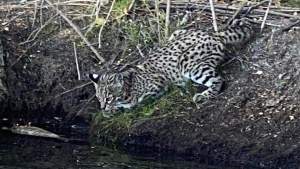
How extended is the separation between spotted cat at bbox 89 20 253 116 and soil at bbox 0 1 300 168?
0.27 meters

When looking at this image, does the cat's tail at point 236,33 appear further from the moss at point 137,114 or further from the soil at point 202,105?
the moss at point 137,114

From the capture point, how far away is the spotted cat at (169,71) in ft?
36.8

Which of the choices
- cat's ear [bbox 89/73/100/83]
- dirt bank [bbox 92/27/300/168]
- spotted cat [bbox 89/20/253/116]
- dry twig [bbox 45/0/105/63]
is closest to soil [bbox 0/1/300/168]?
dirt bank [bbox 92/27/300/168]

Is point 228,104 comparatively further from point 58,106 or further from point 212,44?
point 58,106

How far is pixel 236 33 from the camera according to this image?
11.5 m

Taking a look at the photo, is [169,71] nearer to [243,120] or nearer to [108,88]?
[108,88]

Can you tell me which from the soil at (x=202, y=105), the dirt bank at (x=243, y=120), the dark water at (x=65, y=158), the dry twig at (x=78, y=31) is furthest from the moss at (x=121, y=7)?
the dark water at (x=65, y=158)

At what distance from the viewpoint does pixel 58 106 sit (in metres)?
11.7

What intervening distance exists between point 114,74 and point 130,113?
1.88 ft

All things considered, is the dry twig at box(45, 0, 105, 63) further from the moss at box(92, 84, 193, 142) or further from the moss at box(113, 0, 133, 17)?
the moss at box(92, 84, 193, 142)

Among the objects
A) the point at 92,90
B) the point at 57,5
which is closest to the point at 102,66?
the point at 92,90

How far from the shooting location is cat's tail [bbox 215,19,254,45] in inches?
452

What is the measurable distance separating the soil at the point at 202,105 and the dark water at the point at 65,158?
30 centimetres

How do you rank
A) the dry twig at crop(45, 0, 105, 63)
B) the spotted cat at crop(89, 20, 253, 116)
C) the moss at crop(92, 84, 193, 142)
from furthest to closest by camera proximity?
the dry twig at crop(45, 0, 105, 63)
the spotted cat at crop(89, 20, 253, 116)
the moss at crop(92, 84, 193, 142)
